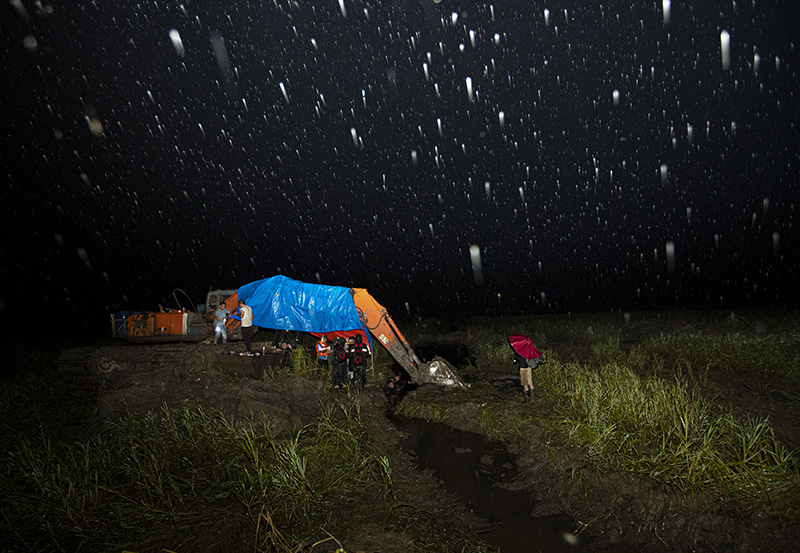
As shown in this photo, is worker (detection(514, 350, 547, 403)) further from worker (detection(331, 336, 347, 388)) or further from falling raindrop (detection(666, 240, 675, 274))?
falling raindrop (detection(666, 240, 675, 274))

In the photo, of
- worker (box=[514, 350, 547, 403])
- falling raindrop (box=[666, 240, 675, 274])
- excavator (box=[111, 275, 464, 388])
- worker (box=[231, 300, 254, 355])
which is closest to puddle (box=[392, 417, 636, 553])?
worker (box=[514, 350, 547, 403])

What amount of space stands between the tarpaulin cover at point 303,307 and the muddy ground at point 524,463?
1866 millimetres

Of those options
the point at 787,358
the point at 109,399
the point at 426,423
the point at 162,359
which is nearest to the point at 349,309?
the point at 426,423

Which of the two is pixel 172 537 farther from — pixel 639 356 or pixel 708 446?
pixel 639 356

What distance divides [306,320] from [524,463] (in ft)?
23.3

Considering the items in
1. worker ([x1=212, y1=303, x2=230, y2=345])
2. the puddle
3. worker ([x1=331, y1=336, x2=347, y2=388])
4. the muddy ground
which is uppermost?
worker ([x1=212, y1=303, x2=230, y2=345])

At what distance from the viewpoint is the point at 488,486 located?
5.11 m

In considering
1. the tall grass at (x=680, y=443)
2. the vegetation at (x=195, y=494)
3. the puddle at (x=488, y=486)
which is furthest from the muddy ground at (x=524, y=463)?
the vegetation at (x=195, y=494)

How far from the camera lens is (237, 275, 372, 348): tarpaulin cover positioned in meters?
10.1

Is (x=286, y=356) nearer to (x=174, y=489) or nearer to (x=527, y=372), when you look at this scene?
(x=174, y=489)

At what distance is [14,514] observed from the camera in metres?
3.61

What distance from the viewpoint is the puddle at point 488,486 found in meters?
3.96

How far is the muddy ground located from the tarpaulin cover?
Result: 1.87 metres

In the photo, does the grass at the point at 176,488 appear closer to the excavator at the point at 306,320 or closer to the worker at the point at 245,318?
the excavator at the point at 306,320
